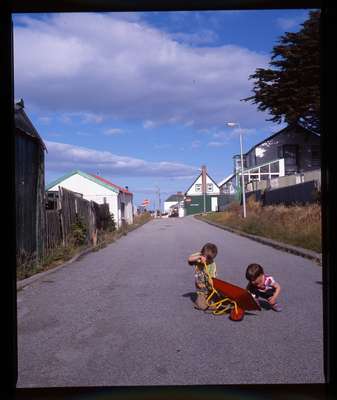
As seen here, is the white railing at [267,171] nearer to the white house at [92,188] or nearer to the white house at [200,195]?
the white house at [92,188]

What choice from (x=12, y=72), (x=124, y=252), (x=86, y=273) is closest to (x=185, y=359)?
(x=12, y=72)

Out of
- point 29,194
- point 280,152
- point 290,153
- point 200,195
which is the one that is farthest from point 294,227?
point 200,195

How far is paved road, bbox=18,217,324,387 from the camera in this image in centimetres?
429

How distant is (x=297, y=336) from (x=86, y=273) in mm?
6668

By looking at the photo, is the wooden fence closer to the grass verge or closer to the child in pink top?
the grass verge

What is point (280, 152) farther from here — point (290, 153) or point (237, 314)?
point (237, 314)

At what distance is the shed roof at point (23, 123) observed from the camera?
1090cm

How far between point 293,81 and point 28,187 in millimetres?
8064

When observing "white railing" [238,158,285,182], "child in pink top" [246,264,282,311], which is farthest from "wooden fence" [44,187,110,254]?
"white railing" [238,158,285,182]

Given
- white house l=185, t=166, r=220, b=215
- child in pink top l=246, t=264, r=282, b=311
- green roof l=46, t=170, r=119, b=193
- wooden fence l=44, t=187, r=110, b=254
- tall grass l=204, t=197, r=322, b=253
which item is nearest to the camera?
child in pink top l=246, t=264, r=282, b=311

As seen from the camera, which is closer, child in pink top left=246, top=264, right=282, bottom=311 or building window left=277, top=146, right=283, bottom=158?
child in pink top left=246, top=264, right=282, bottom=311

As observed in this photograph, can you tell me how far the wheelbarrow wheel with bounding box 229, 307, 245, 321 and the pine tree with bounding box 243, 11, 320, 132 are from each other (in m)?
6.17

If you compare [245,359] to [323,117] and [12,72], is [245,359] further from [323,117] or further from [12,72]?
[12,72]

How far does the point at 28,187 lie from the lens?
462 inches
